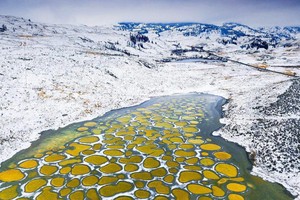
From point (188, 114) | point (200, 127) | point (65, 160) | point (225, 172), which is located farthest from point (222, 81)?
point (65, 160)

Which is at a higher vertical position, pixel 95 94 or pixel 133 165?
pixel 95 94

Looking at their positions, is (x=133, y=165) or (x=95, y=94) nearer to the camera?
(x=133, y=165)

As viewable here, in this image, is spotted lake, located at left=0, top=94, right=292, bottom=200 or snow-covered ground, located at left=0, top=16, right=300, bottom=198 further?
snow-covered ground, located at left=0, top=16, right=300, bottom=198

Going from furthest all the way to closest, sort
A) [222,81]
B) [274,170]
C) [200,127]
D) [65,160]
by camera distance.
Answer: [222,81] < [200,127] < [65,160] < [274,170]

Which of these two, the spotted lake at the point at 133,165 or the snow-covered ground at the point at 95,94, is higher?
the snow-covered ground at the point at 95,94

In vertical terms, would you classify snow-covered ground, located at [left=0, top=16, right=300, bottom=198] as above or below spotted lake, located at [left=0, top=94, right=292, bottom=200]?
above

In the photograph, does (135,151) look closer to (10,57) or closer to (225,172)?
(225,172)

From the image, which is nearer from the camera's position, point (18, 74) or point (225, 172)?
point (225, 172)

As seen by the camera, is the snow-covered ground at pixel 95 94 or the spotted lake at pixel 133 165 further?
the snow-covered ground at pixel 95 94
